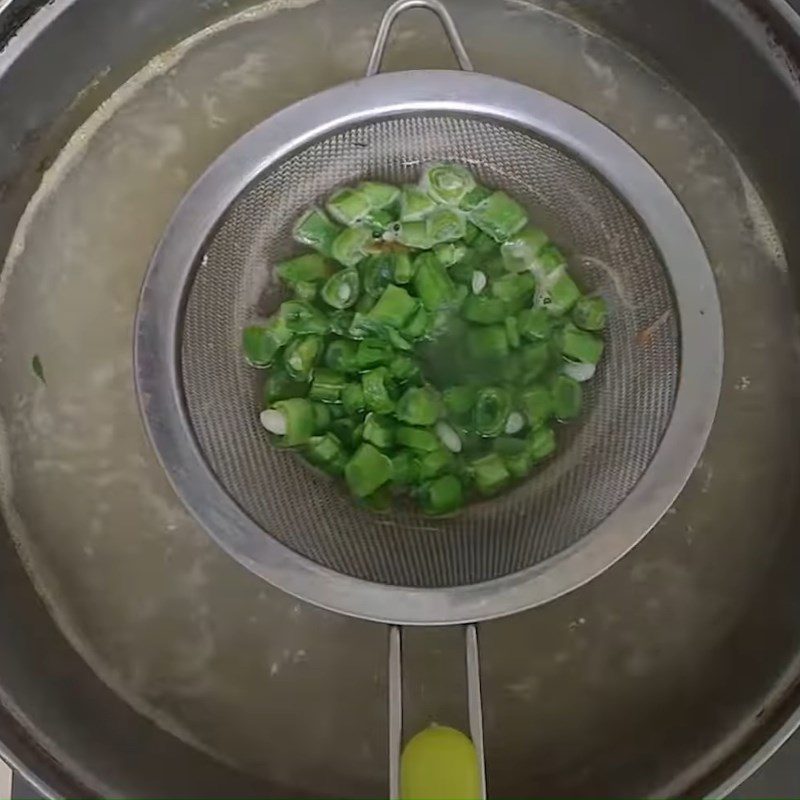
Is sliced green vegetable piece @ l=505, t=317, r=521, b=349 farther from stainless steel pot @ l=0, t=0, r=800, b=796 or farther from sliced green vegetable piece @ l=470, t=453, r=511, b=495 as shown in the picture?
stainless steel pot @ l=0, t=0, r=800, b=796

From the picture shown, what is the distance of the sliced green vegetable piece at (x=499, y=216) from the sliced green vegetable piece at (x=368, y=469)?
0.24 meters

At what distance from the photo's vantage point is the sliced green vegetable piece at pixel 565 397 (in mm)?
979

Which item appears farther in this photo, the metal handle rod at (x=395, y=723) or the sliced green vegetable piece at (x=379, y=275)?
the sliced green vegetable piece at (x=379, y=275)

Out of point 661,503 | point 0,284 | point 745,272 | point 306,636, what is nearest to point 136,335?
point 0,284

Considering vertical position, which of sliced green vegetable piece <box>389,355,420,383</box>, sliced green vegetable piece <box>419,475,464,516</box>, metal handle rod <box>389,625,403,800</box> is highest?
sliced green vegetable piece <box>389,355,420,383</box>


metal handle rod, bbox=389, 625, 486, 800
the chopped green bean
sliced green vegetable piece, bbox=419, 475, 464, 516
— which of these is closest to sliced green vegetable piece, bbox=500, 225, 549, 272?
the chopped green bean

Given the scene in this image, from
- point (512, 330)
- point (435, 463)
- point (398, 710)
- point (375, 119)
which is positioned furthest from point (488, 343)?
point (398, 710)

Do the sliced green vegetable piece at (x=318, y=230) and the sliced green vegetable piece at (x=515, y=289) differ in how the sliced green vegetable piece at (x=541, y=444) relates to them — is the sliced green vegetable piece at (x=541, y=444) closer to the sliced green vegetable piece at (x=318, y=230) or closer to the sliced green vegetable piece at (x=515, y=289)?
the sliced green vegetable piece at (x=515, y=289)

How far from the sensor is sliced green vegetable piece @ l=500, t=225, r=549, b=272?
0.99 metres

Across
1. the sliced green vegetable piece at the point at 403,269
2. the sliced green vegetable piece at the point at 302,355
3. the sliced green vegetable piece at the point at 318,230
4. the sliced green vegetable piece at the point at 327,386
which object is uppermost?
the sliced green vegetable piece at the point at 318,230

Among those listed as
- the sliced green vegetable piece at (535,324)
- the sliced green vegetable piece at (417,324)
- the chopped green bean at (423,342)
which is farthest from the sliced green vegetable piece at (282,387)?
the sliced green vegetable piece at (535,324)

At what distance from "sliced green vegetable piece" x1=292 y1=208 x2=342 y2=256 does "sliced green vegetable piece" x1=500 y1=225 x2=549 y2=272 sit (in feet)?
0.53

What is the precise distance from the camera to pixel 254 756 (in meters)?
0.96

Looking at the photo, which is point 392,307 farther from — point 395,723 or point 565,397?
point 395,723
